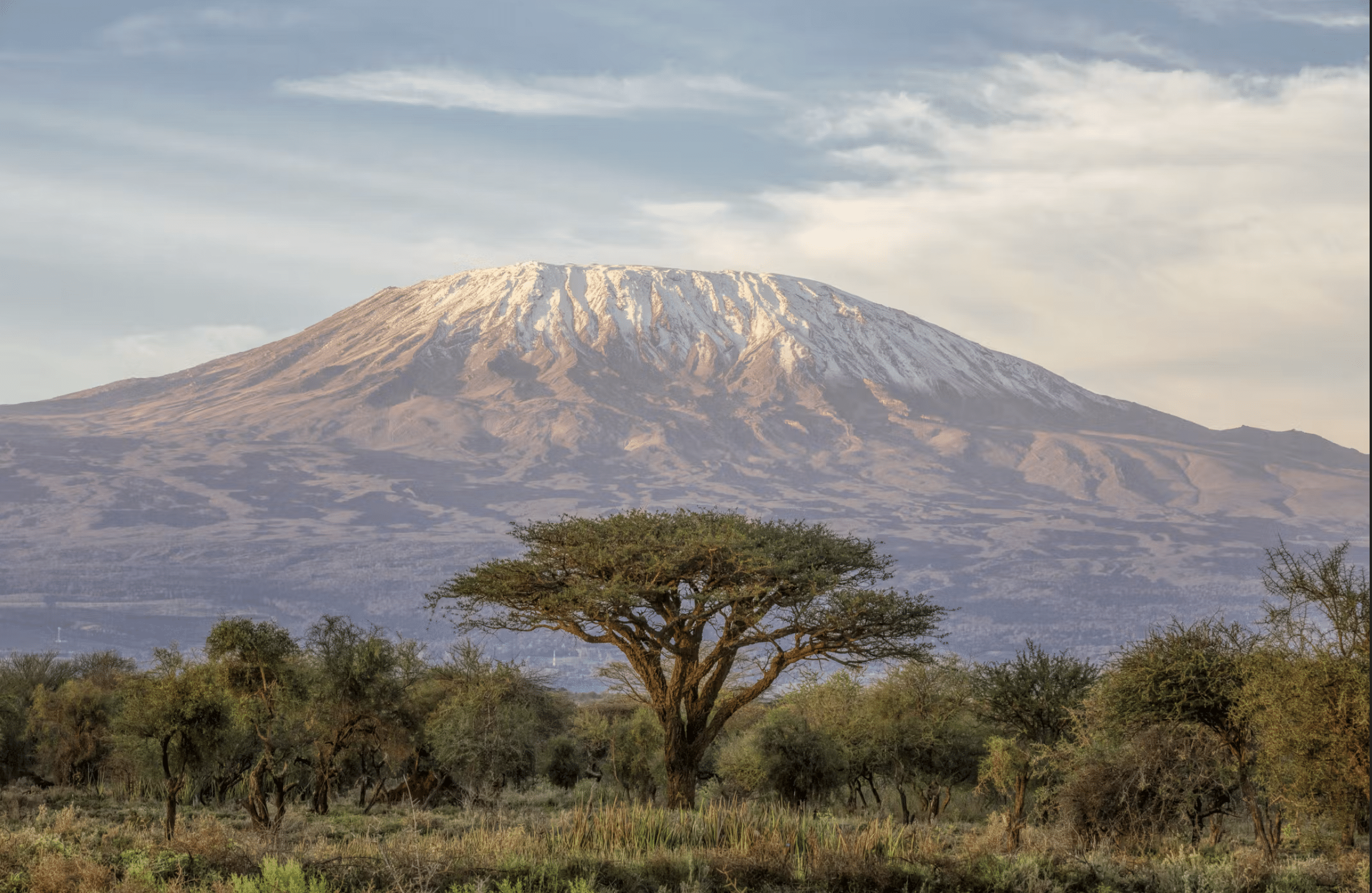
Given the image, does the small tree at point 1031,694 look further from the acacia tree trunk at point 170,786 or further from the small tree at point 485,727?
the acacia tree trunk at point 170,786

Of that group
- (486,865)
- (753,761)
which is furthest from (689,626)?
(486,865)

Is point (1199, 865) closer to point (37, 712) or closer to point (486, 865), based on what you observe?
point (486, 865)

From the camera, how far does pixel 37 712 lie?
49188 millimetres

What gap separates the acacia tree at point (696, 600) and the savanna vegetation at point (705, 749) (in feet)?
0.34

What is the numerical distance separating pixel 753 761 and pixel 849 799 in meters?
7.94

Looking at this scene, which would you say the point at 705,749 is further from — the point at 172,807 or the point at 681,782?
the point at 172,807

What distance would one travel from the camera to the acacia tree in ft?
112

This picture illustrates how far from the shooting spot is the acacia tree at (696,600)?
112 ft

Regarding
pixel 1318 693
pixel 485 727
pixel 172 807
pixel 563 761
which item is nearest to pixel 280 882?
pixel 172 807

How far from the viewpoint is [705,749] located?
3634 cm

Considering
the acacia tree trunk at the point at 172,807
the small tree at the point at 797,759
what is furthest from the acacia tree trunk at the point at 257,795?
the small tree at the point at 797,759

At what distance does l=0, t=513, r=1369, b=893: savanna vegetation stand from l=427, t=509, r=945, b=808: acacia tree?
0.34ft

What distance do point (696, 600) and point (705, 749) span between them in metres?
4.15

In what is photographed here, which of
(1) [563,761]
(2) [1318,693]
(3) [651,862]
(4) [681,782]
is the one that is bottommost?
(1) [563,761]
